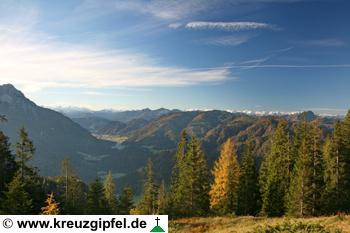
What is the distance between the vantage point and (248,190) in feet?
221

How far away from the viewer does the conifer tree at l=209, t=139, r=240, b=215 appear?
6800 centimetres

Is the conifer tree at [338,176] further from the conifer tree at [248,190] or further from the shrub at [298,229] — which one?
the shrub at [298,229]

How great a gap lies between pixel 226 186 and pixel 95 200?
2447cm

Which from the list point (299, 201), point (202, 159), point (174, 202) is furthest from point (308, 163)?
point (174, 202)

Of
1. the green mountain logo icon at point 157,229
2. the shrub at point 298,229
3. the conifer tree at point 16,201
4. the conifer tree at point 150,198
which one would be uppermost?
the green mountain logo icon at point 157,229

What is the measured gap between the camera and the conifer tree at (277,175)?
207 ft

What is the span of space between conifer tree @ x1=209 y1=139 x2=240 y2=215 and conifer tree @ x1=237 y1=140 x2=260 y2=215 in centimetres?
87

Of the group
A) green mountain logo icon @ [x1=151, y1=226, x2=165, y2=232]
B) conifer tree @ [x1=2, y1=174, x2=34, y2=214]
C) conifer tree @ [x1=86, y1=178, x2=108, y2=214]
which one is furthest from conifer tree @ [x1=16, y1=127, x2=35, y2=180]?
green mountain logo icon @ [x1=151, y1=226, x2=165, y2=232]

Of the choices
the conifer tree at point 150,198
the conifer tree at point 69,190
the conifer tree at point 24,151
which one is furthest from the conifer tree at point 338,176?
the conifer tree at point 69,190

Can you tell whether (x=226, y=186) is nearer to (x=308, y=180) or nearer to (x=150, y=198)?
(x=308, y=180)

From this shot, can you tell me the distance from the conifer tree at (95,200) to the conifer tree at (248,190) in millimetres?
25290

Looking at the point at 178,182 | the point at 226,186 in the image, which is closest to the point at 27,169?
the point at 178,182

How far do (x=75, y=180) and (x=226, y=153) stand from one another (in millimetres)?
39408

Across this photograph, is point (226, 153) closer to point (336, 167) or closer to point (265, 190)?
point (265, 190)
